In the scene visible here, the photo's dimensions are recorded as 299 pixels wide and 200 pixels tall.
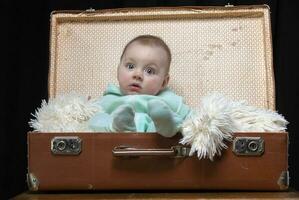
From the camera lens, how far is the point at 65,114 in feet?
3.96

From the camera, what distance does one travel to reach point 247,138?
1.03 meters

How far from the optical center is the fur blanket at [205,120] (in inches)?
39.9

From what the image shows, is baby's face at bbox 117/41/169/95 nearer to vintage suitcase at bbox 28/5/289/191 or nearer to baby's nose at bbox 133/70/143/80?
baby's nose at bbox 133/70/143/80

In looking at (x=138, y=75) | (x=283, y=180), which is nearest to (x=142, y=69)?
(x=138, y=75)

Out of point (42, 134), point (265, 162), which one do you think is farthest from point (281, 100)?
point (42, 134)

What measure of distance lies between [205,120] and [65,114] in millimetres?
345

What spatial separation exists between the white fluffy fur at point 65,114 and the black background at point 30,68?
35 centimetres

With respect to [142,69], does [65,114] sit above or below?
below

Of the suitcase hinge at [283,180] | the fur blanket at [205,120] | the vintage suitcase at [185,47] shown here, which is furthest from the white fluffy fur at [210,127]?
the vintage suitcase at [185,47]

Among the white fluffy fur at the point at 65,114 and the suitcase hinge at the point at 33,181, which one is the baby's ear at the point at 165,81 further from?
the suitcase hinge at the point at 33,181

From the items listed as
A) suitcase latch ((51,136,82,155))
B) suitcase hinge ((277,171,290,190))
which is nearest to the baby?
suitcase latch ((51,136,82,155))

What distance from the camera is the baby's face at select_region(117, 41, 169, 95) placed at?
1.28m

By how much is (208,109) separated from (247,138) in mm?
92

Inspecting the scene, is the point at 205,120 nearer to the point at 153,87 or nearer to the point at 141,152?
the point at 141,152
